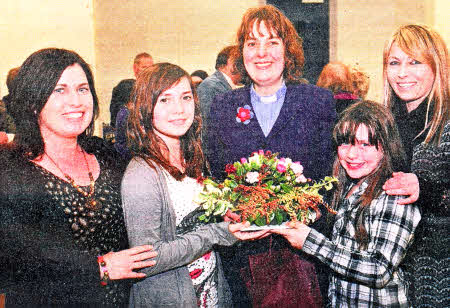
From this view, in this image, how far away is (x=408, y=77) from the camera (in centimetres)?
165

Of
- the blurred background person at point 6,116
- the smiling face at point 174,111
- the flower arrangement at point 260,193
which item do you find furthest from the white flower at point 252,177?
the blurred background person at point 6,116

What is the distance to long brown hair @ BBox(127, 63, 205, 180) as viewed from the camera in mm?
1454

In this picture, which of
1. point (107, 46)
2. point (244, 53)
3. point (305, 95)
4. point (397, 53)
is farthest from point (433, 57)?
point (107, 46)

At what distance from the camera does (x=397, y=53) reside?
5.42 ft

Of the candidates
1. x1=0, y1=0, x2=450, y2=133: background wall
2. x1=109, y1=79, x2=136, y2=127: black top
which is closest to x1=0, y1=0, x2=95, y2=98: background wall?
x1=0, y1=0, x2=450, y2=133: background wall

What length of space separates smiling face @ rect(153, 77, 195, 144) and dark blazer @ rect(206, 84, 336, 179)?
18 cm

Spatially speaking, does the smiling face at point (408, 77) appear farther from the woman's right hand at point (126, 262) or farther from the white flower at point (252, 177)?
the woman's right hand at point (126, 262)

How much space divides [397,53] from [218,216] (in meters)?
0.88

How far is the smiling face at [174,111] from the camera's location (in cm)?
147

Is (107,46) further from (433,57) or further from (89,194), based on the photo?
(433,57)

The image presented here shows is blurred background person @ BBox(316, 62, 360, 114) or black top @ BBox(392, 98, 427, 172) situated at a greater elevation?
blurred background person @ BBox(316, 62, 360, 114)

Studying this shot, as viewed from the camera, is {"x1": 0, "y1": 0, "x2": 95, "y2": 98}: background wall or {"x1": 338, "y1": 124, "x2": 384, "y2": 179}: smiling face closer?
{"x1": 338, "y1": 124, "x2": 384, "y2": 179}: smiling face

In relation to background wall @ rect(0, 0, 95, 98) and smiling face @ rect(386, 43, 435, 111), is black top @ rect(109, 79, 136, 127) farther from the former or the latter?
smiling face @ rect(386, 43, 435, 111)

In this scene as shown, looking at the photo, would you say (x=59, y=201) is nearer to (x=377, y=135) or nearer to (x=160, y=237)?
(x=160, y=237)
